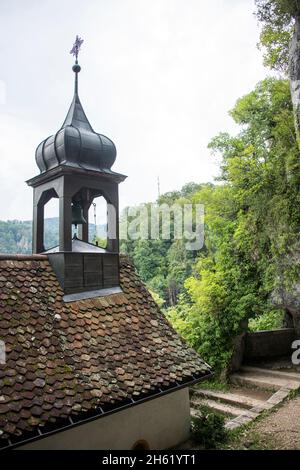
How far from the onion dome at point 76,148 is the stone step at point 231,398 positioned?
7.29 m

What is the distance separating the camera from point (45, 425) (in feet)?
12.1

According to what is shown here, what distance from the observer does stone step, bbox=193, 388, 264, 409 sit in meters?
Result: 8.98

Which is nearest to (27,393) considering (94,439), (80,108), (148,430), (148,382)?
(94,439)

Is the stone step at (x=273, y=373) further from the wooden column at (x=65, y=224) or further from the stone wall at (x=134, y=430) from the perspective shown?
the wooden column at (x=65, y=224)

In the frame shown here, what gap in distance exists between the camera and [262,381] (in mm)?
10445

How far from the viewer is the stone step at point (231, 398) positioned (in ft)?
29.5

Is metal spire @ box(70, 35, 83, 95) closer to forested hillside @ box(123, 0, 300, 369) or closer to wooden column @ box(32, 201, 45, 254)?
wooden column @ box(32, 201, 45, 254)

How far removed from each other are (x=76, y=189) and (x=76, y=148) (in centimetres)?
75

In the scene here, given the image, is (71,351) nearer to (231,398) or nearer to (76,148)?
(76,148)

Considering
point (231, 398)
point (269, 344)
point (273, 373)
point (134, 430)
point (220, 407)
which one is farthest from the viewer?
point (269, 344)

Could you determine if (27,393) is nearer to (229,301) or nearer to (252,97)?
(229,301)

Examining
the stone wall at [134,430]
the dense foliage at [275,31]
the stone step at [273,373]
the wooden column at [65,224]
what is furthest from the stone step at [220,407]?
the dense foliage at [275,31]

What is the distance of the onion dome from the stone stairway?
6.37m

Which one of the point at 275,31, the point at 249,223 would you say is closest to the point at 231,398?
the point at 249,223
